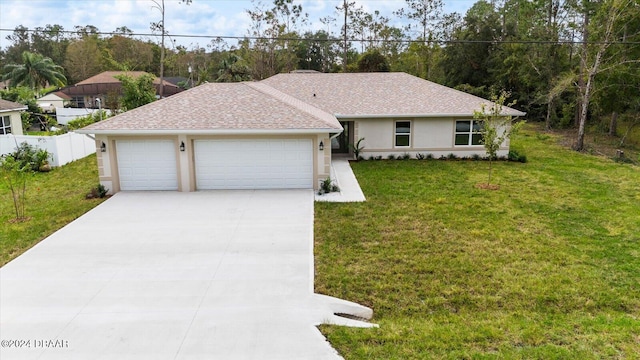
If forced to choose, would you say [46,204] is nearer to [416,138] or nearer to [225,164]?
[225,164]

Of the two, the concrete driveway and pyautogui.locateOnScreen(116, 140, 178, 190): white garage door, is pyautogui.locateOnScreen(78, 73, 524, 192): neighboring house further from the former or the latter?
the concrete driveway

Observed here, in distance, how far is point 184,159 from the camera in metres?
14.2

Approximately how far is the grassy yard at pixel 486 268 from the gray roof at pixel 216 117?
3.18m

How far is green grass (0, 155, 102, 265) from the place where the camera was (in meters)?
10.4

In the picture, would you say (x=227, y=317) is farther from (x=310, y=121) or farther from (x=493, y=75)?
(x=493, y=75)

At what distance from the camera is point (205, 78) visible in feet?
165

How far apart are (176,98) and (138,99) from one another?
11.8 meters

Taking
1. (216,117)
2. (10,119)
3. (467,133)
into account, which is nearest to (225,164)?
(216,117)

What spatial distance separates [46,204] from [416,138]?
14.6 metres

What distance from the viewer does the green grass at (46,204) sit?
409 inches

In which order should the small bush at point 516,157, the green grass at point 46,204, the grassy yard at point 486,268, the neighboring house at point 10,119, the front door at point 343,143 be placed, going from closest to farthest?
the grassy yard at point 486,268, the green grass at point 46,204, the small bush at point 516,157, the front door at point 343,143, the neighboring house at point 10,119

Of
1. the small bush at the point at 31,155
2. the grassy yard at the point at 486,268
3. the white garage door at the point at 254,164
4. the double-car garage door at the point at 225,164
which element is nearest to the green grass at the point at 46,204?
the small bush at the point at 31,155

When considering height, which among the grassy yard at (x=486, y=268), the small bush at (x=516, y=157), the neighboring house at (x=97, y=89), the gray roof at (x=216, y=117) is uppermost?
the neighboring house at (x=97, y=89)

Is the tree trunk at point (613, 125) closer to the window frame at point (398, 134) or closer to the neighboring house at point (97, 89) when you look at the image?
the window frame at point (398, 134)
